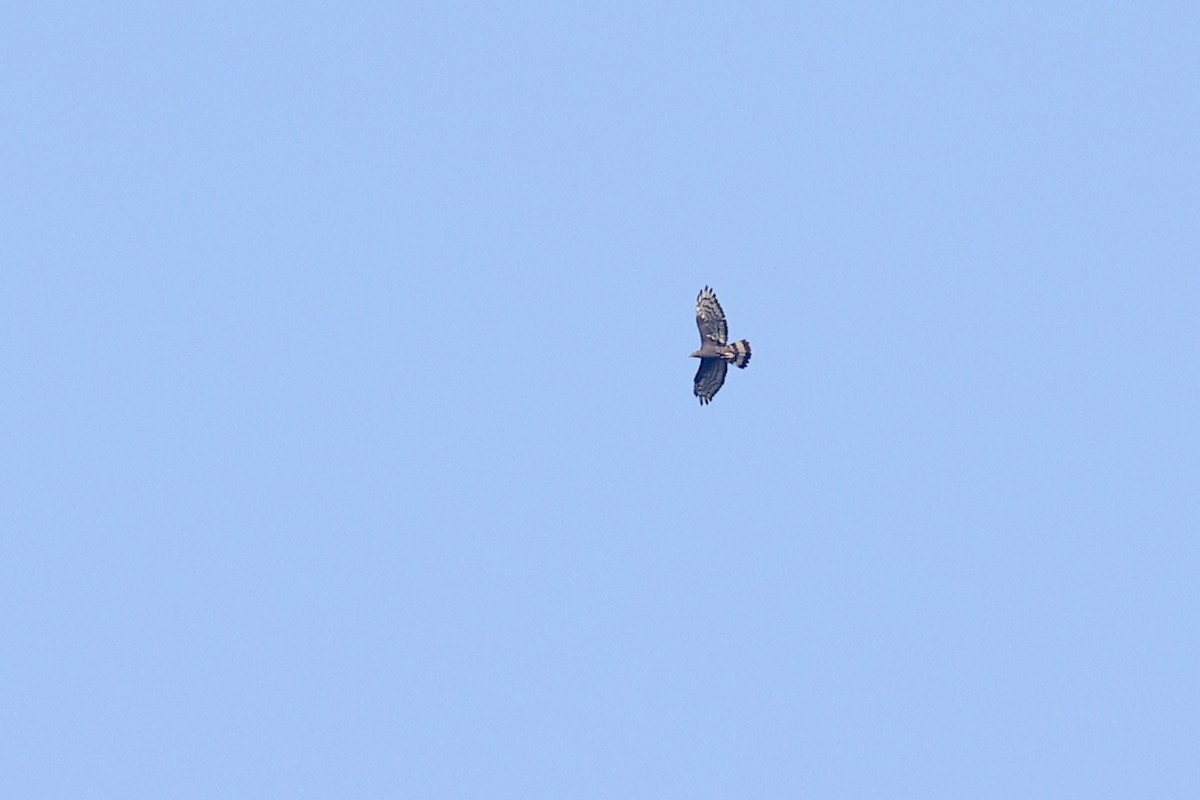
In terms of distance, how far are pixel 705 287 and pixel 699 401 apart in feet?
15.3

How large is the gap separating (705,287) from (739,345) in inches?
108

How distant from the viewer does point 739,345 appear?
303 feet

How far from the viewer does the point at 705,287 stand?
304ft

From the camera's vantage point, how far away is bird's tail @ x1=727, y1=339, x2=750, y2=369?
3622 inches

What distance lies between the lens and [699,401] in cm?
9356

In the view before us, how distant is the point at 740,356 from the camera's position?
92062mm

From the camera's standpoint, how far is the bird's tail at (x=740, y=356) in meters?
92.0

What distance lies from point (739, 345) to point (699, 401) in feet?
9.90
